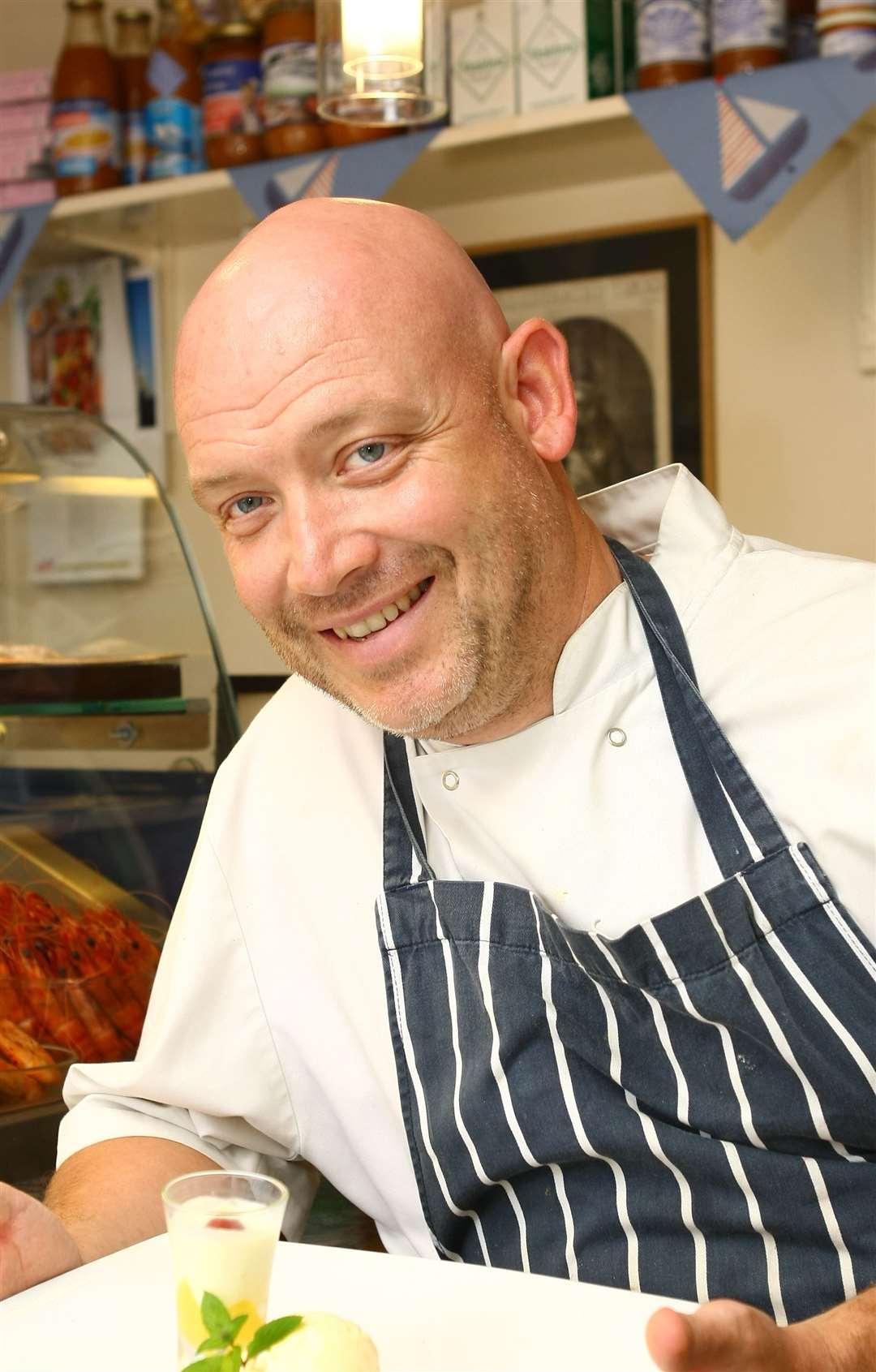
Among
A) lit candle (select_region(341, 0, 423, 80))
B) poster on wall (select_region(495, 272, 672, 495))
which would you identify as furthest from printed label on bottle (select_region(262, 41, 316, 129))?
lit candle (select_region(341, 0, 423, 80))

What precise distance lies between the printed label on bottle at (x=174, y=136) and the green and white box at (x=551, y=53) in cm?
76

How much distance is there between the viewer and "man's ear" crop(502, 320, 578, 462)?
4.42 ft

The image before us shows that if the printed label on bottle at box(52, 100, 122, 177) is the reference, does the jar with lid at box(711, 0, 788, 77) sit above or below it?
above

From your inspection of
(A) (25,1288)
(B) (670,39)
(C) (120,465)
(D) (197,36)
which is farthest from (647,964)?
(D) (197,36)

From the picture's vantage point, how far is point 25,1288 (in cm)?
98

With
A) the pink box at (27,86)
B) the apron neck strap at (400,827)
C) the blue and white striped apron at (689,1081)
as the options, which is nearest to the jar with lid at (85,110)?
the pink box at (27,86)

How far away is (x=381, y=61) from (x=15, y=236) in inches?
58.2

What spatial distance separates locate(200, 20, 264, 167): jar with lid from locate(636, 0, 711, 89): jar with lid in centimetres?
81

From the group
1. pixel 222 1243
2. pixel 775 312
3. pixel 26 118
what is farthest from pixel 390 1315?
pixel 26 118

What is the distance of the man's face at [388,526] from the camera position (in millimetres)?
1193

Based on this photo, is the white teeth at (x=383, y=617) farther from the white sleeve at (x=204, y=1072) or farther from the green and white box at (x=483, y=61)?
the green and white box at (x=483, y=61)

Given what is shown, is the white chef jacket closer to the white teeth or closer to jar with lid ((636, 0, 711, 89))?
the white teeth

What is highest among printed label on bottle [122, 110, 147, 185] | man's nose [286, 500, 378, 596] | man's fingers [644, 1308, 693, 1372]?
printed label on bottle [122, 110, 147, 185]

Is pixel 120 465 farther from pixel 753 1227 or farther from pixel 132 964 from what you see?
pixel 753 1227
